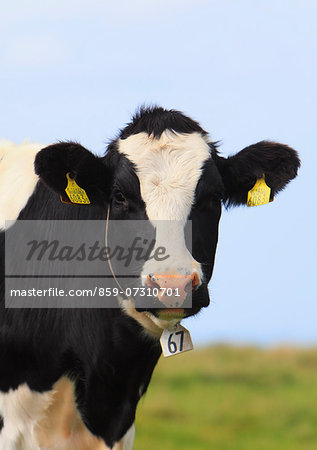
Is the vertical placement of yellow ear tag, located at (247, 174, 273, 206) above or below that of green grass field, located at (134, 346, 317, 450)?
above

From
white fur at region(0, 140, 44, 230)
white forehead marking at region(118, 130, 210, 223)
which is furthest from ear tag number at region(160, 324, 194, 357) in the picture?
white fur at region(0, 140, 44, 230)

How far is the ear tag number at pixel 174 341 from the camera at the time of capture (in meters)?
5.69

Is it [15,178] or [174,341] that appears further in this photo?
[15,178]

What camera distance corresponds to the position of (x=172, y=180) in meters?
5.54

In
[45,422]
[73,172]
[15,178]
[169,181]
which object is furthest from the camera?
[15,178]

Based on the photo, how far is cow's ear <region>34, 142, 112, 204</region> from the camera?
5.75 m

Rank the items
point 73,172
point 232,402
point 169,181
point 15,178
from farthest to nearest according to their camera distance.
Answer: point 232,402 → point 15,178 → point 73,172 → point 169,181

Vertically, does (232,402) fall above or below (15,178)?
below

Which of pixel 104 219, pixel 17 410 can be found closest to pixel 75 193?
pixel 104 219

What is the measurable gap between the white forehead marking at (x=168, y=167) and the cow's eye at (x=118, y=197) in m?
0.20

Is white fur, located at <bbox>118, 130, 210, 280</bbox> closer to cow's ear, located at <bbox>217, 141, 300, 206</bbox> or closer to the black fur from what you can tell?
the black fur

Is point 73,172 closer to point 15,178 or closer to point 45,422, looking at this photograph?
point 15,178

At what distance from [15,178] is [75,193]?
87 cm

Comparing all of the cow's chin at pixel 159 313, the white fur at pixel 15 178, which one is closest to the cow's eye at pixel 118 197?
the cow's chin at pixel 159 313
